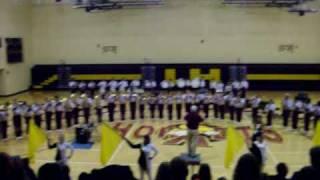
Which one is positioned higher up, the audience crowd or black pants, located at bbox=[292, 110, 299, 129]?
the audience crowd

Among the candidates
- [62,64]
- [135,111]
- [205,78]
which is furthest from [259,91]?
[62,64]

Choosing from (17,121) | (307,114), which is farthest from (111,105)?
(307,114)

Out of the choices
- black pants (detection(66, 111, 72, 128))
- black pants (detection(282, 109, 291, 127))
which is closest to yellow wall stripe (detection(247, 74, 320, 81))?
black pants (detection(282, 109, 291, 127))

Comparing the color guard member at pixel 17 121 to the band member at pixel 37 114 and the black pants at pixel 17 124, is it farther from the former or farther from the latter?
the band member at pixel 37 114

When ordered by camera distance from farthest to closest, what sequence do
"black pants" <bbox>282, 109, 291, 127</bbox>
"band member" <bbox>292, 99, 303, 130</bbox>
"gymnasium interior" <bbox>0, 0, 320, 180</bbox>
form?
"gymnasium interior" <bbox>0, 0, 320, 180</bbox>
"black pants" <bbox>282, 109, 291, 127</bbox>
"band member" <bbox>292, 99, 303, 130</bbox>

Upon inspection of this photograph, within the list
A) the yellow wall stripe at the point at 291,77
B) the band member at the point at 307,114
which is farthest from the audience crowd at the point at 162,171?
the yellow wall stripe at the point at 291,77

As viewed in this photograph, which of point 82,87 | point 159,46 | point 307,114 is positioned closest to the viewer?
point 307,114

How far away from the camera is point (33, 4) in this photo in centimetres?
3509

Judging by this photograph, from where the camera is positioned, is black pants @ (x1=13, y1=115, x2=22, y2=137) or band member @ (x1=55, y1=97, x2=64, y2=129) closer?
black pants @ (x1=13, y1=115, x2=22, y2=137)

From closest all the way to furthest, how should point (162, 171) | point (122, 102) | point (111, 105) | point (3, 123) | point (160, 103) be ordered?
point (162, 171)
point (3, 123)
point (111, 105)
point (122, 102)
point (160, 103)

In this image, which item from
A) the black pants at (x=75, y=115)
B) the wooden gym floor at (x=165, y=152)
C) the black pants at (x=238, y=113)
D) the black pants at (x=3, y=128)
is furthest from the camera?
the black pants at (x=238, y=113)

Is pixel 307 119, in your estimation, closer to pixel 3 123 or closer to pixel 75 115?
pixel 75 115

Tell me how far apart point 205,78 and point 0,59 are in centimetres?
1329

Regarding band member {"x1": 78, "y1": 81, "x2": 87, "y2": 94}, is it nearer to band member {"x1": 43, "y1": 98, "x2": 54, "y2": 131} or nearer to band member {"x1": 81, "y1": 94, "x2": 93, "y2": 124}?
band member {"x1": 81, "y1": 94, "x2": 93, "y2": 124}
